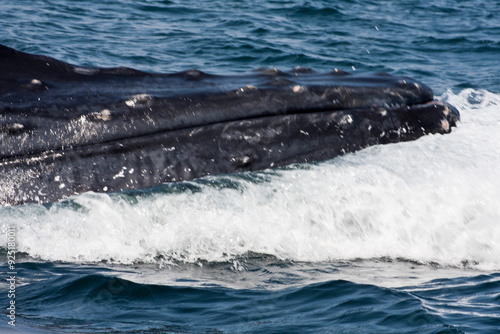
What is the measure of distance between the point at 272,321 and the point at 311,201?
6.97 ft

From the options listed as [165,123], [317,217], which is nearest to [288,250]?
[317,217]

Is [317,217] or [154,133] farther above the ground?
[154,133]

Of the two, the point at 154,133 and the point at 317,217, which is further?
the point at 317,217

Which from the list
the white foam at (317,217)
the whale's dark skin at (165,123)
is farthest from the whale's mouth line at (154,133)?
the white foam at (317,217)

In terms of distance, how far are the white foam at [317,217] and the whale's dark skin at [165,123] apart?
180mm

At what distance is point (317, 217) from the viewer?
691cm

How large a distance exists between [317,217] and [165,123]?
166 cm

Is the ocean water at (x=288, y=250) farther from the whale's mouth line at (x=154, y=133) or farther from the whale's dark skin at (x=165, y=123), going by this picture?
the whale's mouth line at (x=154, y=133)

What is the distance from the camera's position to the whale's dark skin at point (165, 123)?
622 cm

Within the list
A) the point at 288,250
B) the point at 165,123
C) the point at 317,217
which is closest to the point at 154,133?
the point at 165,123

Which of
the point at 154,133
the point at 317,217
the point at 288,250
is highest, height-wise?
the point at 154,133

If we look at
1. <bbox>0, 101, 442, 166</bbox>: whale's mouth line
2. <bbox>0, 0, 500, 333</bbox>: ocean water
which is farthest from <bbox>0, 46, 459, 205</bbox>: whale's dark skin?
<bbox>0, 0, 500, 333</bbox>: ocean water

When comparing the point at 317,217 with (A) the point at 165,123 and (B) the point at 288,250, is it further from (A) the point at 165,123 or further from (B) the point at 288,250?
(A) the point at 165,123

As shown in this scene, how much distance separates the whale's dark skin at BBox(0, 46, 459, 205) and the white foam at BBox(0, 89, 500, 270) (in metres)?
0.18
